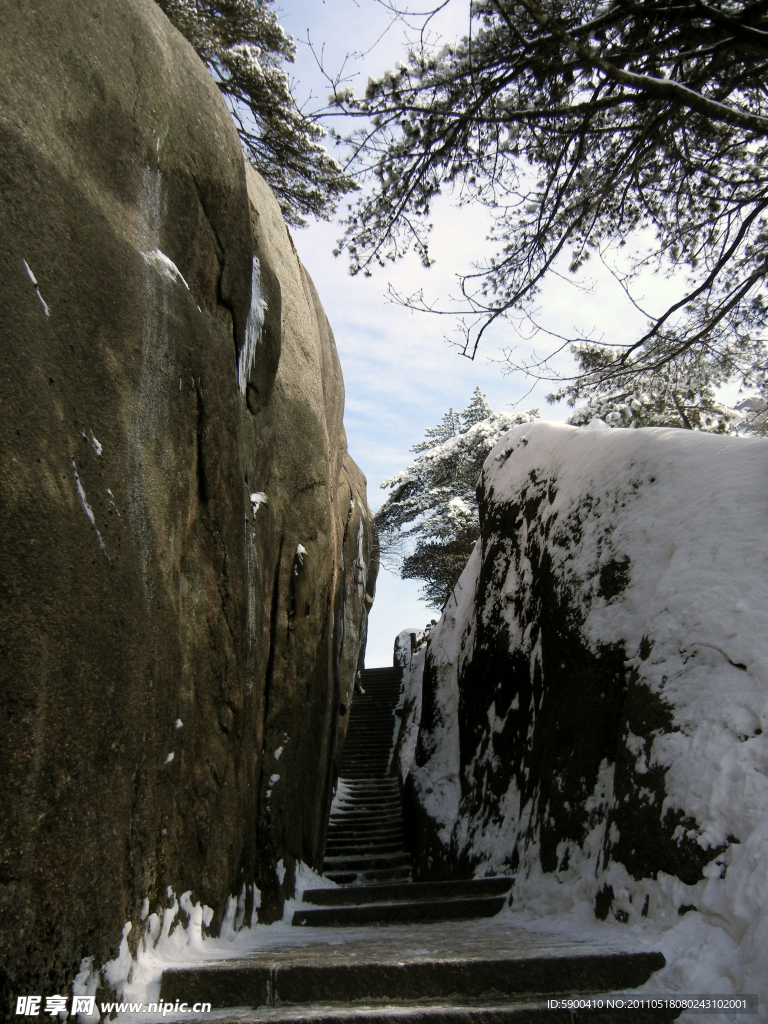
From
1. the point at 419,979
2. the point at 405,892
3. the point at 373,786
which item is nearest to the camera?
the point at 419,979

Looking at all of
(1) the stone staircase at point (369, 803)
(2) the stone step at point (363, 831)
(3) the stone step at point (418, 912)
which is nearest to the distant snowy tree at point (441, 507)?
(1) the stone staircase at point (369, 803)

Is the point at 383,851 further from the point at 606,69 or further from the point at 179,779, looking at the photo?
the point at 606,69

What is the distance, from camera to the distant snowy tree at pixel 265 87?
242 inches

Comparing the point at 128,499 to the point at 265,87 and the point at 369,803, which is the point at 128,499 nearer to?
the point at 265,87

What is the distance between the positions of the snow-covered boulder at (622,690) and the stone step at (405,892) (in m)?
0.41

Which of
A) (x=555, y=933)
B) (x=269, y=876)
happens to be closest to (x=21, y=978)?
(x=555, y=933)

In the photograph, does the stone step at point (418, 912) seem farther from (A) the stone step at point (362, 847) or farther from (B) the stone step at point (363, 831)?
(B) the stone step at point (363, 831)

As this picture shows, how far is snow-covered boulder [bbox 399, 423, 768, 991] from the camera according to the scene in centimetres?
319

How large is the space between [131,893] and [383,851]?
268 inches

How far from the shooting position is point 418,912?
191 inches

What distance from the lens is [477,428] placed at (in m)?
20.6

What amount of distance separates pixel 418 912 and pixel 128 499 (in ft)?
11.9

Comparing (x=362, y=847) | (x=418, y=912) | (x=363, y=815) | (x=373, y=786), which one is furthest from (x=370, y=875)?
(x=373, y=786)

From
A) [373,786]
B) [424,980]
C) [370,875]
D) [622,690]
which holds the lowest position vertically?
[370,875]
